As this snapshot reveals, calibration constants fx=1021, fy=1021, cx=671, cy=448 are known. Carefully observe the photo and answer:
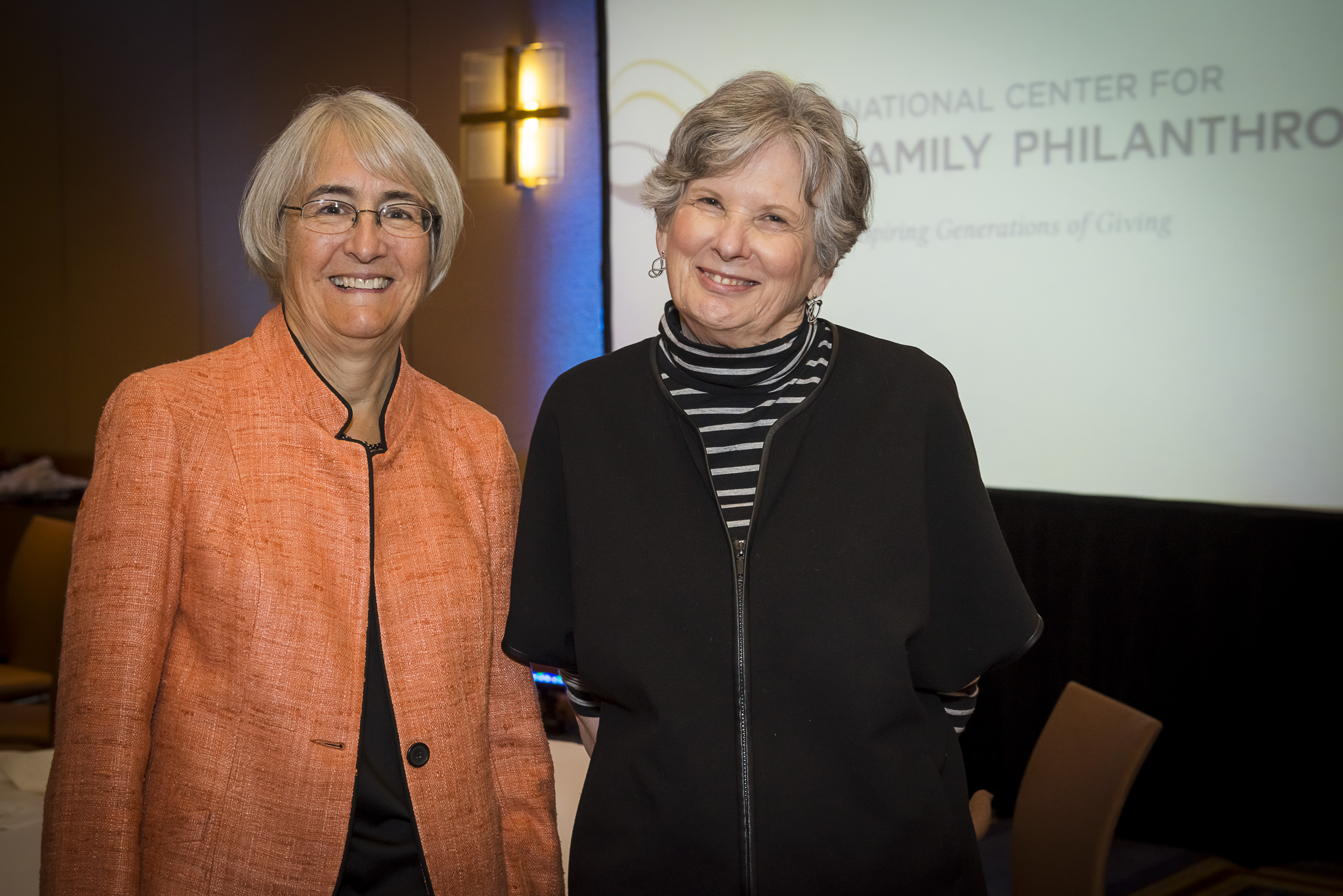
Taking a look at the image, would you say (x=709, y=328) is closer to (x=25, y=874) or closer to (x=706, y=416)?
(x=706, y=416)

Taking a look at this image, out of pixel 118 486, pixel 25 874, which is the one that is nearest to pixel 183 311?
pixel 25 874

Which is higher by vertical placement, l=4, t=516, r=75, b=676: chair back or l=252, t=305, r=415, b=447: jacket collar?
l=252, t=305, r=415, b=447: jacket collar

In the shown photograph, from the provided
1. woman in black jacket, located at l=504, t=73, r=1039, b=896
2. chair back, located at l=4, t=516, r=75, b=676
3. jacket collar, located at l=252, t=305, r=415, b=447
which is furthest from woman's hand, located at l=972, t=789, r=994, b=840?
chair back, located at l=4, t=516, r=75, b=676

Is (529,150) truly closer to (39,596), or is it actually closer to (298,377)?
(39,596)

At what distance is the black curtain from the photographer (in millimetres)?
3609

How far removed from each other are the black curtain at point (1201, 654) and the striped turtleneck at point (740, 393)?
280 cm

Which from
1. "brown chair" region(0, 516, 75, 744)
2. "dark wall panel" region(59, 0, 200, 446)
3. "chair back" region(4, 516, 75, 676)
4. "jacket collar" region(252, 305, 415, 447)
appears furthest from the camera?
"dark wall panel" region(59, 0, 200, 446)

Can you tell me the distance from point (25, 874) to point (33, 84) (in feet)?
21.8

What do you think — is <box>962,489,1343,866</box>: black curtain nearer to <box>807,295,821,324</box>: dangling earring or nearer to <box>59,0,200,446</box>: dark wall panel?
<box>807,295,821,324</box>: dangling earring

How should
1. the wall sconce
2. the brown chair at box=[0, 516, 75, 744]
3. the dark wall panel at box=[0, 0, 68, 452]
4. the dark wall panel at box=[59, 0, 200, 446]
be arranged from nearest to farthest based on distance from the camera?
1. the brown chair at box=[0, 516, 75, 744]
2. the wall sconce
3. the dark wall panel at box=[59, 0, 200, 446]
4. the dark wall panel at box=[0, 0, 68, 452]

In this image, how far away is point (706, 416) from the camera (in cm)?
144

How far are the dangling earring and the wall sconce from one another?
3.97 meters

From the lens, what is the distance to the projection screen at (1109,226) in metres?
3.58

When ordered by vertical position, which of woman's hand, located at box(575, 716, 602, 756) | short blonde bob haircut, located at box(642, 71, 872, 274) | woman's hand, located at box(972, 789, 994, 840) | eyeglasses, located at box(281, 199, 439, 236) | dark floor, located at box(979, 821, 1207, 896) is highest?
short blonde bob haircut, located at box(642, 71, 872, 274)
